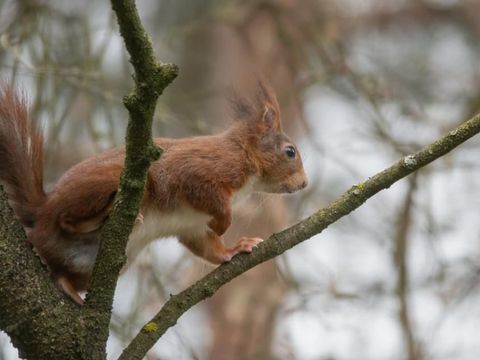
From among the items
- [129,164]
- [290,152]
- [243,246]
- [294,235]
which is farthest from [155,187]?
[129,164]

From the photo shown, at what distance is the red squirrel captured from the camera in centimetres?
250

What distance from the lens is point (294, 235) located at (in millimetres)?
2180

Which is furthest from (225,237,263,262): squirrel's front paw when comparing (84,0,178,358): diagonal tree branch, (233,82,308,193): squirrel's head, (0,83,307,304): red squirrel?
(84,0,178,358): diagonal tree branch

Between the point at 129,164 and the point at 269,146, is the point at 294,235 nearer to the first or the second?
the point at 129,164

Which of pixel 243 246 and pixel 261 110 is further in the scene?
pixel 261 110

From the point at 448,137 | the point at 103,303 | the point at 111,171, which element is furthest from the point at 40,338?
the point at 448,137

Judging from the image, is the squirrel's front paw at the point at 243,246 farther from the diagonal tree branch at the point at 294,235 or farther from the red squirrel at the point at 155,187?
the diagonal tree branch at the point at 294,235

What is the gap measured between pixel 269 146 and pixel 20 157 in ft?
3.73

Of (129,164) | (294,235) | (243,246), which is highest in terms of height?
(243,246)

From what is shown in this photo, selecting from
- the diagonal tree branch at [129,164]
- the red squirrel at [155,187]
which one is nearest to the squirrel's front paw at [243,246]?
the red squirrel at [155,187]

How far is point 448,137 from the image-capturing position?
2064 millimetres

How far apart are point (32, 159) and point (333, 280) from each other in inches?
86.8

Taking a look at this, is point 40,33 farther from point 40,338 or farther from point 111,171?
point 40,338

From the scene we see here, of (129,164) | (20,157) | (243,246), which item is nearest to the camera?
(129,164)
